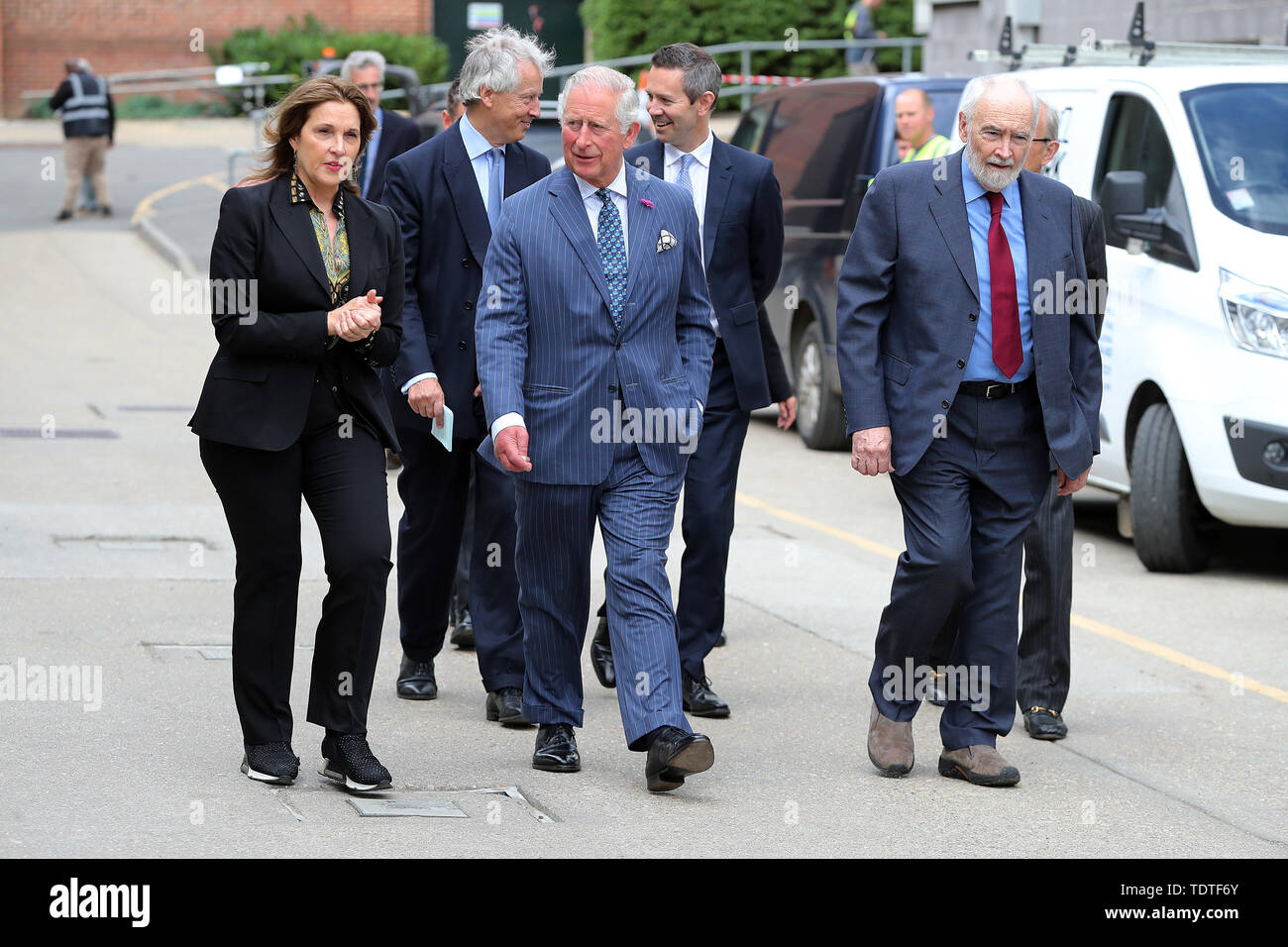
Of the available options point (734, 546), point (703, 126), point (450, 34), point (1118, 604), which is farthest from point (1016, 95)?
point (450, 34)

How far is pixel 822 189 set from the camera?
514 inches

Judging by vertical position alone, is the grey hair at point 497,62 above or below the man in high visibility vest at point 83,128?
above

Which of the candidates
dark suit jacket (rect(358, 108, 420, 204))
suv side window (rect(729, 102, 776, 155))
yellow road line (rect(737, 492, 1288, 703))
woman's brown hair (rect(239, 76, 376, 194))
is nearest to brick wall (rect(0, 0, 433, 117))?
suv side window (rect(729, 102, 776, 155))

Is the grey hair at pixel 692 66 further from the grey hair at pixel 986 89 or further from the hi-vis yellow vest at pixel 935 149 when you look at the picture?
the hi-vis yellow vest at pixel 935 149

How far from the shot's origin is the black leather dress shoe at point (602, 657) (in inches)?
288

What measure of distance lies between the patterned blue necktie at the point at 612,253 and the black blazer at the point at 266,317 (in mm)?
719

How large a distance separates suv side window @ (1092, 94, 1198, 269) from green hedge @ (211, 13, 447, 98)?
27.0m

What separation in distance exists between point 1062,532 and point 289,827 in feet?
9.14

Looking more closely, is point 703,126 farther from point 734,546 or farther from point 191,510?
point 191,510

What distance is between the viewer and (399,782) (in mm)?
5820

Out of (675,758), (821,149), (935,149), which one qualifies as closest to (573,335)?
(675,758)

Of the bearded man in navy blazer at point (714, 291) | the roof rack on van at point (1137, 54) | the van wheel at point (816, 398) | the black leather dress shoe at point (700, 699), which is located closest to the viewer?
the black leather dress shoe at point (700, 699)

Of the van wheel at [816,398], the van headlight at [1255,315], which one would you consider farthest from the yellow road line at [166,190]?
the van headlight at [1255,315]

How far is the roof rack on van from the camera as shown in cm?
1109
